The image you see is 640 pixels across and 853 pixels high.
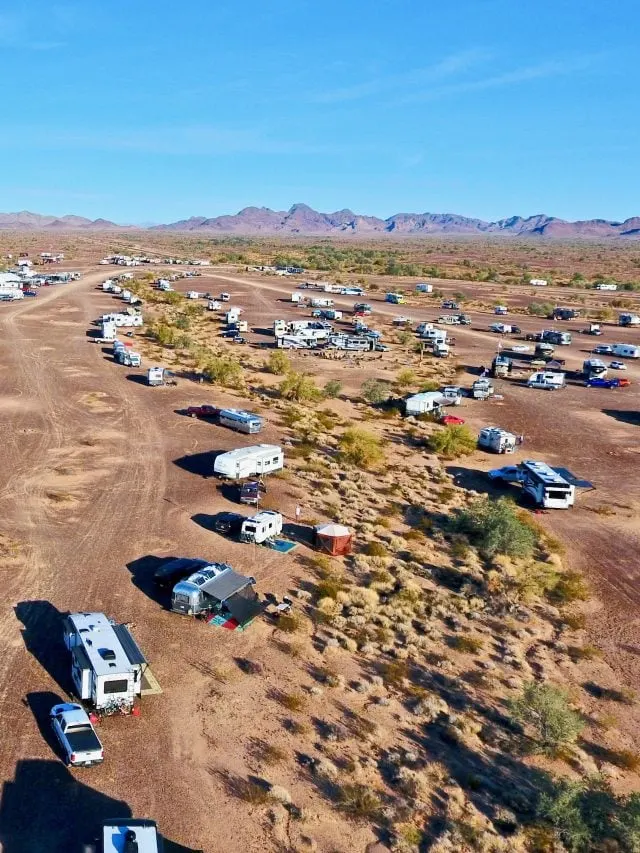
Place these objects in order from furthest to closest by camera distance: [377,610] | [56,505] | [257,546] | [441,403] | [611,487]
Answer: [441,403], [611,487], [56,505], [257,546], [377,610]

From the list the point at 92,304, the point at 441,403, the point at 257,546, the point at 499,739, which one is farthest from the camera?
the point at 92,304

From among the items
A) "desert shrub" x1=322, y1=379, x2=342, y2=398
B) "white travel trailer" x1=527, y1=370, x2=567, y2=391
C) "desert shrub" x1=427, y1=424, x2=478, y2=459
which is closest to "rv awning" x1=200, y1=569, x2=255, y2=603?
"desert shrub" x1=427, y1=424, x2=478, y2=459

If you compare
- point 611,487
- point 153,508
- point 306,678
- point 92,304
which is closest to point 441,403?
point 611,487

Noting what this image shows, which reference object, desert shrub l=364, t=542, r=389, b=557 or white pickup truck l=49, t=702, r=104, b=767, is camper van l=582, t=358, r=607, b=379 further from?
white pickup truck l=49, t=702, r=104, b=767

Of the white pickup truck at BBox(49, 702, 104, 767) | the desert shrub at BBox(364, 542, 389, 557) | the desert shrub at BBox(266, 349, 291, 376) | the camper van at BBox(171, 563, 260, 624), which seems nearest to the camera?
the white pickup truck at BBox(49, 702, 104, 767)

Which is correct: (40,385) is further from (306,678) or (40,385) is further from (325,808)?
(325,808)

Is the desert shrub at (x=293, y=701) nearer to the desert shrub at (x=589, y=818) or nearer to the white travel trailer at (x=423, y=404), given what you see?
the desert shrub at (x=589, y=818)

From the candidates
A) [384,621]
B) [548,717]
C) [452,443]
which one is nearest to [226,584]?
[384,621]
